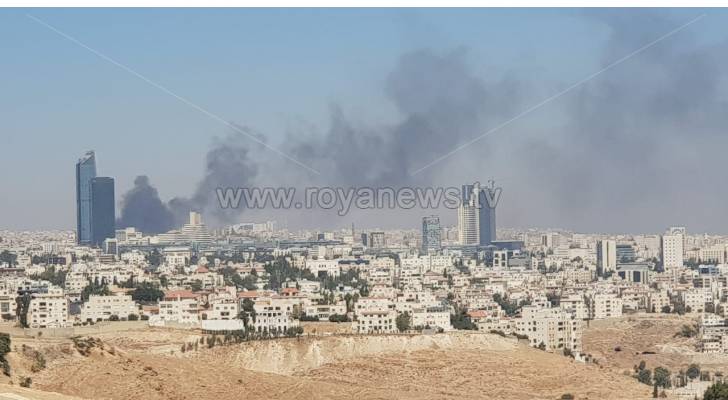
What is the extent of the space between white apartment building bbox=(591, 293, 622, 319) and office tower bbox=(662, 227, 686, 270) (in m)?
16.9

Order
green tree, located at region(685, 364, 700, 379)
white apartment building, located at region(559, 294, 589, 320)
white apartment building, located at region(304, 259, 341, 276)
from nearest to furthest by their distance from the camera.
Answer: green tree, located at region(685, 364, 700, 379) → white apartment building, located at region(559, 294, 589, 320) → white apartment building, located at region(304, 259, 341, 276)

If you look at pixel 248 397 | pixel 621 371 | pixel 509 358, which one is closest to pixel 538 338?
pixel 621 371

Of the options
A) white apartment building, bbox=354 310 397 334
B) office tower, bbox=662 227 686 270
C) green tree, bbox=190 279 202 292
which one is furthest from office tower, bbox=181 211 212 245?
white apartment building, bbox=354 310 397 334

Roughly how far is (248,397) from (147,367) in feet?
4.81

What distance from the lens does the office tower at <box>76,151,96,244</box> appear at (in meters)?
52.6

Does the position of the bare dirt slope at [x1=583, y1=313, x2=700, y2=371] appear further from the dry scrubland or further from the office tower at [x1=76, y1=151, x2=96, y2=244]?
the office tower at [x1=76, y1=151, x2=96, y2=244]

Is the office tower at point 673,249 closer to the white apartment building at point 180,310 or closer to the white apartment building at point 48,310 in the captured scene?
the white apartment building at point 180,310

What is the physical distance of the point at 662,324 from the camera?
40781 millimetres

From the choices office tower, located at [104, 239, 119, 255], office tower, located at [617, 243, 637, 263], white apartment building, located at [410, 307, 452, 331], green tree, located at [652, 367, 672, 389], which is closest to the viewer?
green tree, located at [652, 367, 672, 389]

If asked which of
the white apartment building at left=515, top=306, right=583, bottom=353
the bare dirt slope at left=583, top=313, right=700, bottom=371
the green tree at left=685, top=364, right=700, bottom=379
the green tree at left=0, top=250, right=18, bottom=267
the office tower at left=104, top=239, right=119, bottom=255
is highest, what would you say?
the office tower at left=104, top=239, right=119, bottom=255

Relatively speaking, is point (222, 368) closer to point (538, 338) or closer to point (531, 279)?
point (538, 338)

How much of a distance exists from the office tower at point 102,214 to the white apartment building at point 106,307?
2511 cm

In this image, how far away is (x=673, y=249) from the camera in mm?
62844

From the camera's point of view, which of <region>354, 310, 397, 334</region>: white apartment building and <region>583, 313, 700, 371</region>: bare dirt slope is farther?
<region>583, 313, 700, 371</region>: bare dirt slope
